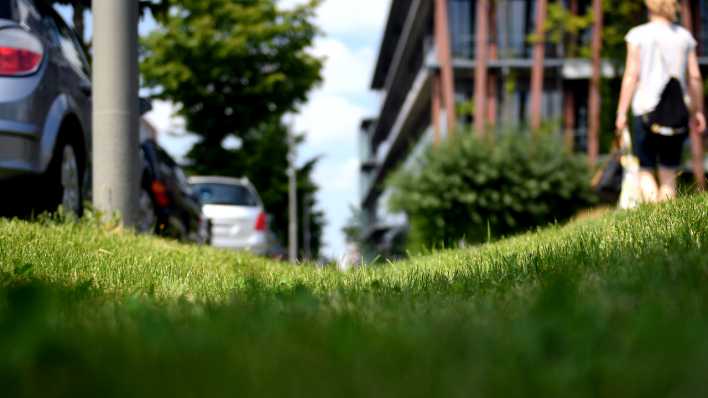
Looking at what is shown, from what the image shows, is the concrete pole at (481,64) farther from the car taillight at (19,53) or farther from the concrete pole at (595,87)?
the car taillight at (19,53)

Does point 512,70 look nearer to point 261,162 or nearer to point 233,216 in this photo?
point 261,162

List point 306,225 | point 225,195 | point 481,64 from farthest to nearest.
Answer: point 306,225
point 481,64
point 225,195

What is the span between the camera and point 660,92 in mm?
7992

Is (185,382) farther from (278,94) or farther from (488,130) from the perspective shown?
(278,94)

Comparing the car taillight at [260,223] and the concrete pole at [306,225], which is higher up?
the car taillight at [260,223]

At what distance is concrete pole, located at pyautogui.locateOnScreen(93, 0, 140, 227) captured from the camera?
760cm

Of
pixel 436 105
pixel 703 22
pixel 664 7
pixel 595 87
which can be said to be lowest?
pixel 664 7

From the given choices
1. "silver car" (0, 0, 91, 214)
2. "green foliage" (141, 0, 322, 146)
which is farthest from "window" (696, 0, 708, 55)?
"silver car" (0, 0, 91, 214)

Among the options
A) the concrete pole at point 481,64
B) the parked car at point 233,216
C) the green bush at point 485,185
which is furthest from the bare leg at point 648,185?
the concrete pole at point 481,64

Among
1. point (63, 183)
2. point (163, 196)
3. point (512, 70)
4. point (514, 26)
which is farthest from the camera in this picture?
point (514, 26)

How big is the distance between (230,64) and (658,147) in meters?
26.1

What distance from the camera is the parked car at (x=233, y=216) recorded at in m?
16.5

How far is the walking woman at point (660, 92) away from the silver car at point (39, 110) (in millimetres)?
4952

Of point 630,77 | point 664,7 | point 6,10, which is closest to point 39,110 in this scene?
point 6,10
